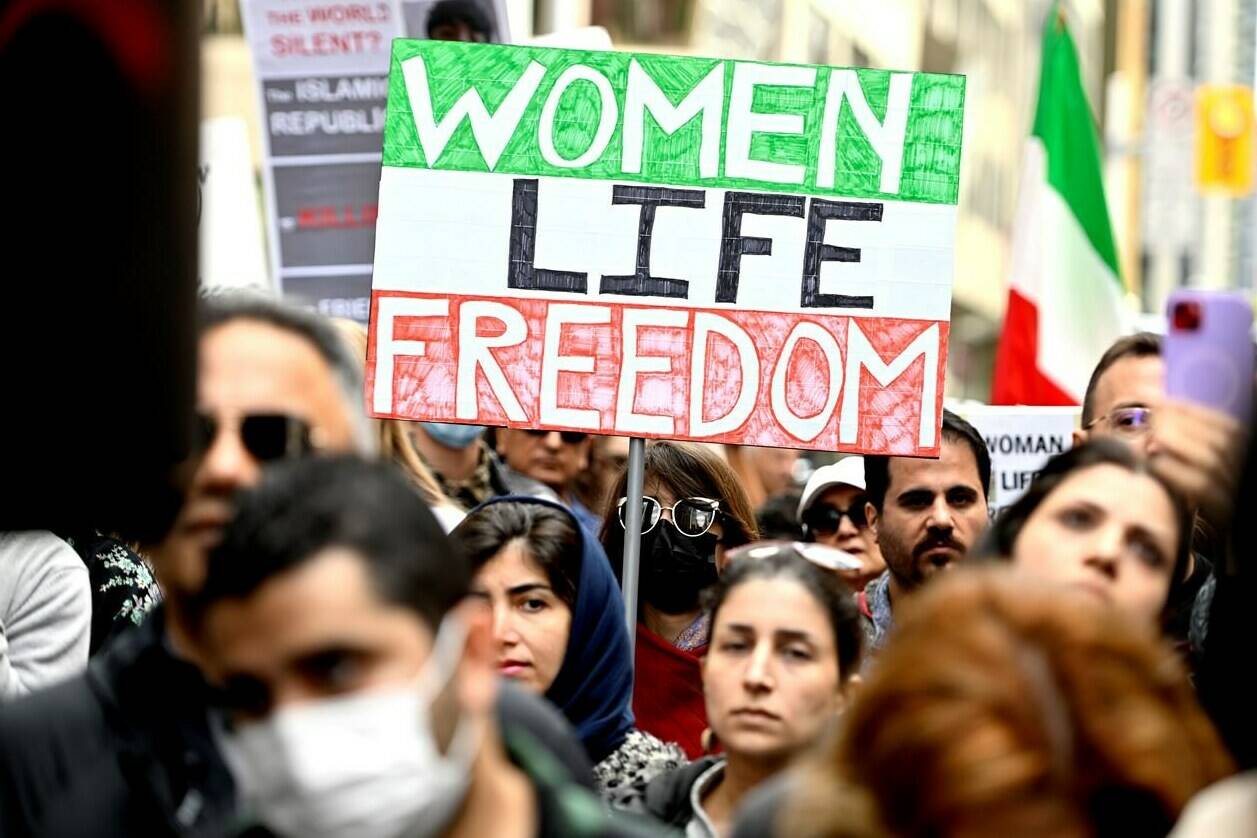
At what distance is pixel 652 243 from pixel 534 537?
86cm

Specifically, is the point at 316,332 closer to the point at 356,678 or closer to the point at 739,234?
the point at 356,678

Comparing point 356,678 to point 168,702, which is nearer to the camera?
point 356,678

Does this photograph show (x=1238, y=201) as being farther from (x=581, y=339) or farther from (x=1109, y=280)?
(x=581, y=339)

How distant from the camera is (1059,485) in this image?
156 inches

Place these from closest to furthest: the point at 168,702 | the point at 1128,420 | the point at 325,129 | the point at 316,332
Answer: the point at 168,702
the point at 316,332
the point at 1128,420
the point at 325,129

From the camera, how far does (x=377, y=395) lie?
5504 millimetres

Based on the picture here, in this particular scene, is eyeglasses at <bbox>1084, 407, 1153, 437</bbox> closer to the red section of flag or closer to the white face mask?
the red section of flag

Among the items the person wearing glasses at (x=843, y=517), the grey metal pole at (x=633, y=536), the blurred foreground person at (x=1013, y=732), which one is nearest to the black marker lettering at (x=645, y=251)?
the grey metal pole at (x=633, y=536)

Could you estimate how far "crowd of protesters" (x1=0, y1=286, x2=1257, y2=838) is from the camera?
2385 millimetres

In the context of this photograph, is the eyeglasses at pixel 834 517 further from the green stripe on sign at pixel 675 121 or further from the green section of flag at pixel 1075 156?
the green section of flag at pixel 1075 156

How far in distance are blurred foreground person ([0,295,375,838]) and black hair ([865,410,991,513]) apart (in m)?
2.71

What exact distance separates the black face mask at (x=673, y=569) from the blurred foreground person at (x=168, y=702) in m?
2.42

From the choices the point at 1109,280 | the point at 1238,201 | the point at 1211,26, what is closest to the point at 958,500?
the point at 1109,280

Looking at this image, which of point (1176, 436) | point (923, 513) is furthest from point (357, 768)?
point (923, 513)
